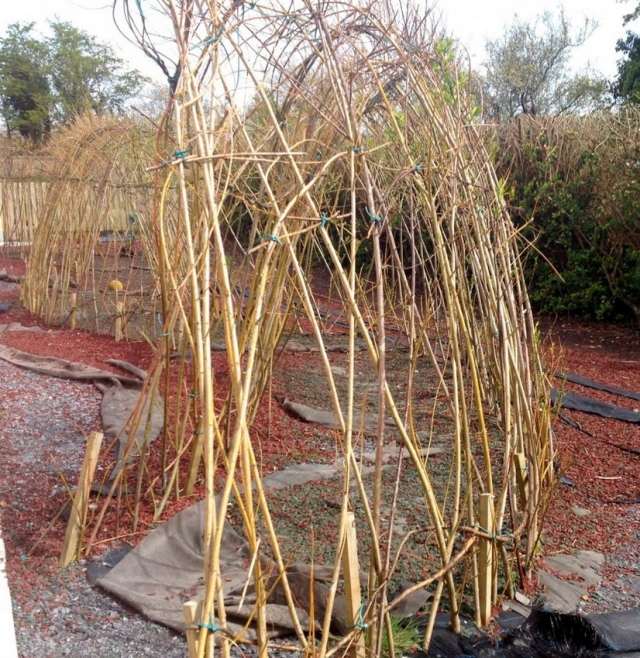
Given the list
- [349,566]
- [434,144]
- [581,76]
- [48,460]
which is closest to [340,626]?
[349,566]

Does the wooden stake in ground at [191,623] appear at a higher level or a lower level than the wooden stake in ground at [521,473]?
higher

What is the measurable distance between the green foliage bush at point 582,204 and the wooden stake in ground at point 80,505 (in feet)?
20.2

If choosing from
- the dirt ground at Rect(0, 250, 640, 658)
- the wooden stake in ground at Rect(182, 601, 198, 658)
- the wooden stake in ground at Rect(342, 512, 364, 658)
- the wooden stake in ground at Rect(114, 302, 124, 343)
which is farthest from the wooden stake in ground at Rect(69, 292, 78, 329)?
the wooden stake in ground at Rect(182, 601, 198, 658)

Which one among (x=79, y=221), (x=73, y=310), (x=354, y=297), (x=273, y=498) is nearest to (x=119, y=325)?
(x=73, y=310)

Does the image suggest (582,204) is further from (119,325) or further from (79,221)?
(79,221)

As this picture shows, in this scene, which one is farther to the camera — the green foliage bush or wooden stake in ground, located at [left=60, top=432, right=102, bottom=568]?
the green foliage bush

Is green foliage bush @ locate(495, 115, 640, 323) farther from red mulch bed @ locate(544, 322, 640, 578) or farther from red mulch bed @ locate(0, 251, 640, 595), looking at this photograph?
red mulch bed @ locate(544, 322, 640, 578)

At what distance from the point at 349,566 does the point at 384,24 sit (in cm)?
179

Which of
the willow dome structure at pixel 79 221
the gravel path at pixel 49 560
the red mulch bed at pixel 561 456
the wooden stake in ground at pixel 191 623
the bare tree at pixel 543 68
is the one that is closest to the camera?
the wooden stake in ground at pixel 191 623

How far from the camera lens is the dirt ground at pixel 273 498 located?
2742 millimetres

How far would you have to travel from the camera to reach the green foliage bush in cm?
843

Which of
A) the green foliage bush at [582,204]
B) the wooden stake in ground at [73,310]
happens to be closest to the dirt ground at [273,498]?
the wooden stake in ground at [73,310]

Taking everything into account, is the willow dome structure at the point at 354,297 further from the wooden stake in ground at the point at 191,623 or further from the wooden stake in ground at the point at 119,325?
the wooden stake in ground at the point at 119,325

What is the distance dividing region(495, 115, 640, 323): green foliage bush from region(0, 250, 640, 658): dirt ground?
210 centimetres
